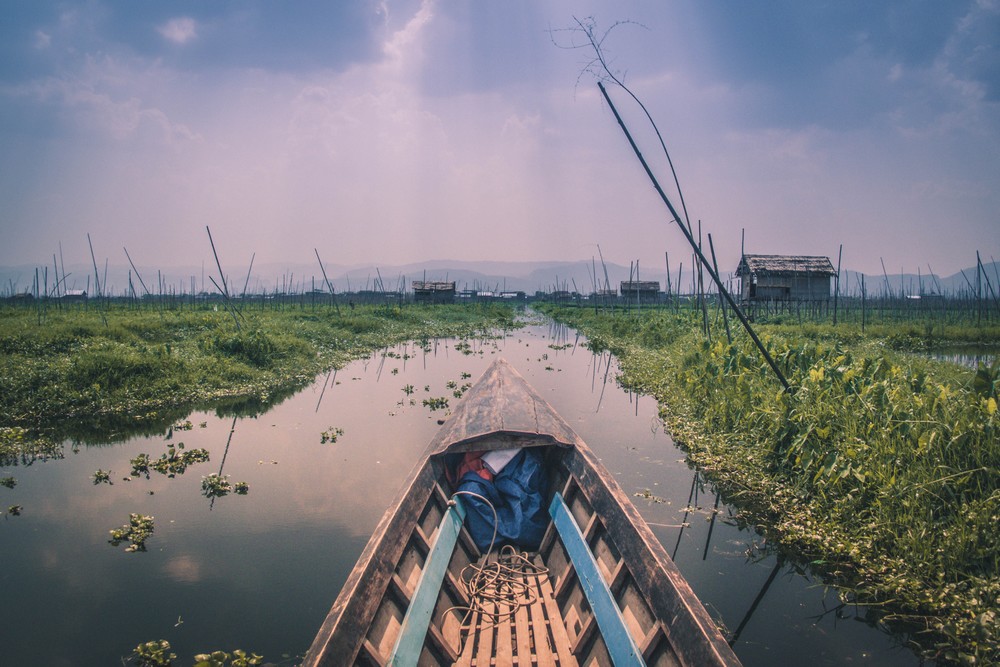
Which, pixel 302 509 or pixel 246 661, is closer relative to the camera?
pixel 246 661

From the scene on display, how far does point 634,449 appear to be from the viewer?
7.63 m

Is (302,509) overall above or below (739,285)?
below

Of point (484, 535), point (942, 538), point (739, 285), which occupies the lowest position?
point (484, 535)

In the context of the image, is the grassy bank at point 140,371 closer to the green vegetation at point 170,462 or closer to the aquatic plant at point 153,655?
the green vegetation at point 170,462

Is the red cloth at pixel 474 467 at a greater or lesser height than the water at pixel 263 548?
greater

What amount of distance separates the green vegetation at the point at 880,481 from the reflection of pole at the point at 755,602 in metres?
0.25

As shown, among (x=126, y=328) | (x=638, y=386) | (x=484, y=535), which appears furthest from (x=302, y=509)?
(x=126, y=328)

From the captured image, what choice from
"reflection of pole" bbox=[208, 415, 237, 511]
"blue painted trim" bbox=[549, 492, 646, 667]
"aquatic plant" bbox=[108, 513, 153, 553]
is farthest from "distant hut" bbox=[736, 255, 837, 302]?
"aquatic plant" bbox=[108, 513, 153, 553]

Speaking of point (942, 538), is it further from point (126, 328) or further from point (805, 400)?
point (126, 328)

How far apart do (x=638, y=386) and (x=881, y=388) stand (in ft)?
22.4

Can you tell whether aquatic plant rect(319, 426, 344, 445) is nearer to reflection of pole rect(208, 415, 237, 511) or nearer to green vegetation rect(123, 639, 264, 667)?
reflection of pole rect(208, 415, 237, 511)

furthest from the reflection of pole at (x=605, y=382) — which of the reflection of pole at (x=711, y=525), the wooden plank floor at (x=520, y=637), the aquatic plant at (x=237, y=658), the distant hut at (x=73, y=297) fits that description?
the distant hut at (x=73, y=297)

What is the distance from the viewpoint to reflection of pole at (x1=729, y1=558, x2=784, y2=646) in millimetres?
3631

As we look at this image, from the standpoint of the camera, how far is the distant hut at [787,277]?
92.5ft
